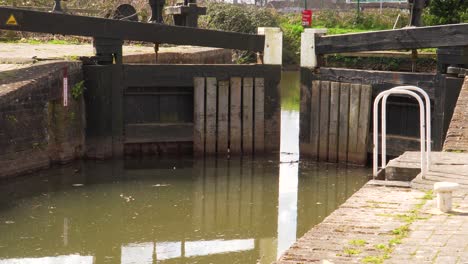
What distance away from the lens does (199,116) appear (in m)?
13.9

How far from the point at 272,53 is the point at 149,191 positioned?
3989 mm

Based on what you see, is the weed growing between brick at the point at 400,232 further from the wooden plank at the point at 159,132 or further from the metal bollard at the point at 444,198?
the wooden plank at the point at 159,132

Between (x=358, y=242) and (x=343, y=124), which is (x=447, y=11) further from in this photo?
(x=358, y=242)

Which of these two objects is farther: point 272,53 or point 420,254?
point 272,53

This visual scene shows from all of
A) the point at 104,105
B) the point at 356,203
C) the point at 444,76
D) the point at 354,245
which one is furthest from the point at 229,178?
the point at 354,245

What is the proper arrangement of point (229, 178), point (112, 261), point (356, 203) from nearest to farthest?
point (356, 203), point (112, 261), point (229, 178)

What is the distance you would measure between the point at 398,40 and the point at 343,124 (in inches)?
61.4

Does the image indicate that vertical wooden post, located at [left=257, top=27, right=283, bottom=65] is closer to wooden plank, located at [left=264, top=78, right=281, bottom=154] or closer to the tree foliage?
wooden plank, located at [left=264, top=78, right=281, bottom=154]

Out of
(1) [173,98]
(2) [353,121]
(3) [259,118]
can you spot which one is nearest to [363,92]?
(2) [353,121]

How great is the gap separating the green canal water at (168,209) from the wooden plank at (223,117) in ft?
0.98

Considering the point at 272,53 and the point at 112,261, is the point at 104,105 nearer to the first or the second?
the point at 272,53

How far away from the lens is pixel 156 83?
13812 mm

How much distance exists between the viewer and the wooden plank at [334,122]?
13.5 meters

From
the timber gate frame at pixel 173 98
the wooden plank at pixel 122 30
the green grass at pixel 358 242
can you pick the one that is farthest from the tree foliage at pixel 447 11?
the green grass at pixel 358 242
